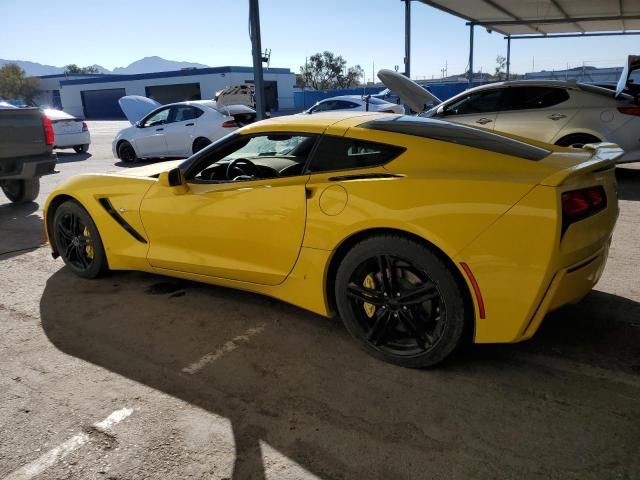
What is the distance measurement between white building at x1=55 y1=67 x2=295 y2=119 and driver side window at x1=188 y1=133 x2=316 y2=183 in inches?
1765

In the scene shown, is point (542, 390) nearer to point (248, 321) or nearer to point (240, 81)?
point (248, 321)

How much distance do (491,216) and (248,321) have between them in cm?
183

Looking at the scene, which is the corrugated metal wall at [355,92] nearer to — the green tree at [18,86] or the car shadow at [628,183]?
the car shadow at [628,183]

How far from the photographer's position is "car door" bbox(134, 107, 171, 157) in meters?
11.8

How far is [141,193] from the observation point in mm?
3812

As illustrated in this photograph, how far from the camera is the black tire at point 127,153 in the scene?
12406 mm

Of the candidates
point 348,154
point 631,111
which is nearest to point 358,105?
point 631,111

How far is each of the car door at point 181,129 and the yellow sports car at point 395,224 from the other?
7.99 m

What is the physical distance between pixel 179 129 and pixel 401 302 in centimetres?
993

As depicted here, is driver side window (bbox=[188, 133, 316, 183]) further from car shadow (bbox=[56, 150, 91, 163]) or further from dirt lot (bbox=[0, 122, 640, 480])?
car shadow (bbox=[56, 150, 91, 163])

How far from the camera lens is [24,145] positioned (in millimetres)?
7125

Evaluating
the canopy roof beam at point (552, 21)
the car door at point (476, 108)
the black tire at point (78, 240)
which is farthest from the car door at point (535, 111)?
the canopy roof beam at point (552, 21)

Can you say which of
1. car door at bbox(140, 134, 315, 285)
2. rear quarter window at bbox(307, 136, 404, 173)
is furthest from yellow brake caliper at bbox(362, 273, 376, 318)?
rear quarter window at bbox(307, 136, 404, 173)

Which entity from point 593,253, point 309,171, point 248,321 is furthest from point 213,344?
point 593,253
